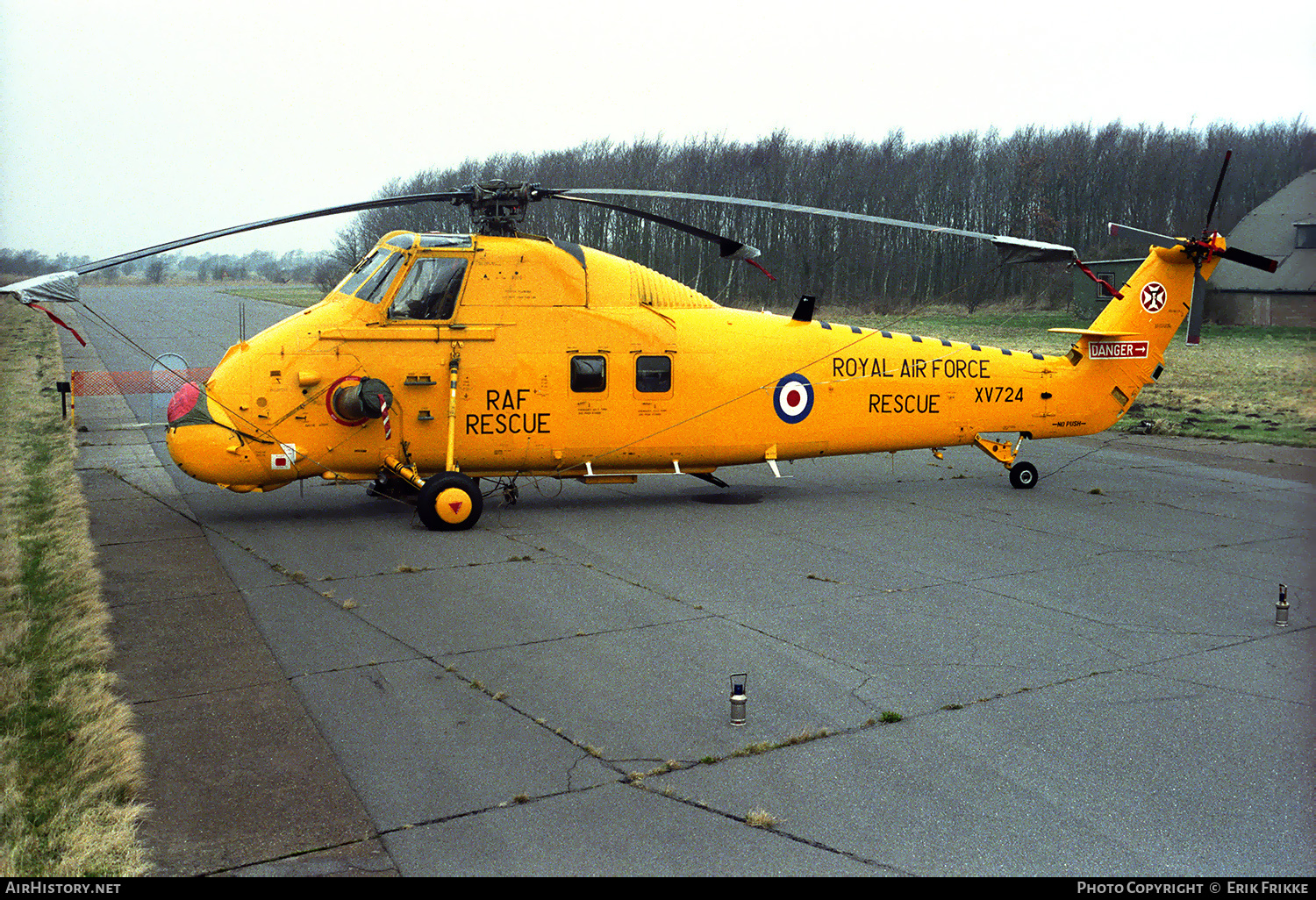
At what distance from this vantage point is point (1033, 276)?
36.1 metres

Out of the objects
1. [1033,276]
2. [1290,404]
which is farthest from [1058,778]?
[1033,276]

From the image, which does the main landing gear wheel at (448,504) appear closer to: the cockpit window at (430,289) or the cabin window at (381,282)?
the cockpit window at (430,289)

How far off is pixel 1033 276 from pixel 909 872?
34.5 metres

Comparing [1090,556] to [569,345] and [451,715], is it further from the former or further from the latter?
[451,715]

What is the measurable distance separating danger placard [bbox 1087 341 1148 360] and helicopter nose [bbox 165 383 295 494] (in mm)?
11153

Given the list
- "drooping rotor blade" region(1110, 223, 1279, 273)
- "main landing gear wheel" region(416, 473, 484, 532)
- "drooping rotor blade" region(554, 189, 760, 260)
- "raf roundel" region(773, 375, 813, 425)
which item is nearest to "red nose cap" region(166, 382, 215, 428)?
"main landing gear wheel" region(416, 473, 484, 532)

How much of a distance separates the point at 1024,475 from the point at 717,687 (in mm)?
9118

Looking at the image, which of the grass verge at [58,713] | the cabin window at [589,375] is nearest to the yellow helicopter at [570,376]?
the cabin window at [589,375]

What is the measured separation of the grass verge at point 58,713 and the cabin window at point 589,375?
5.69 meters

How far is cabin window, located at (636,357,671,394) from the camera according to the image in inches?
514

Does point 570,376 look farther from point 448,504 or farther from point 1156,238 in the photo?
point 1156,238

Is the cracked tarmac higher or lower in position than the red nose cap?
lower

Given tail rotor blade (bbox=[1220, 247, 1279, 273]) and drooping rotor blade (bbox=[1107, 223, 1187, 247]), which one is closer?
tail rotor blade (bbox=[1220, 247, 1279, 273])

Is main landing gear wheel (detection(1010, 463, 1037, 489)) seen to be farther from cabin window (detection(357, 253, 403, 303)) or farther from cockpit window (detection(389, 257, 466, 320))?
cabin window (detection(357, 253, 403, 303))
